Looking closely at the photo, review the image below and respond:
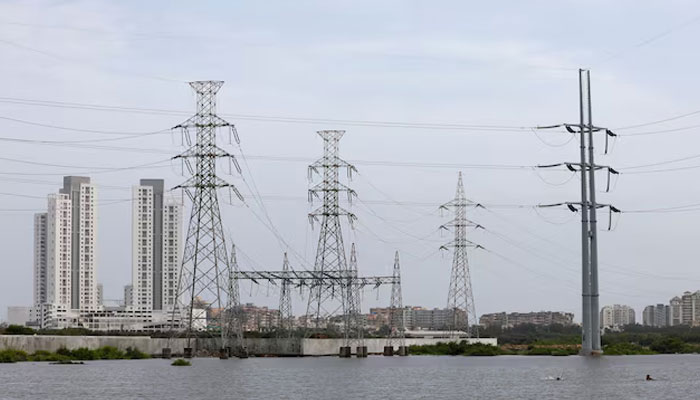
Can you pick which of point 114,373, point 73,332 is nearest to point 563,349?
point 73,332

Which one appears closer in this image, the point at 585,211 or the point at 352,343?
the point at 585,211

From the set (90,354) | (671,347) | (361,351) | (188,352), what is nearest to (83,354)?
(90,354)

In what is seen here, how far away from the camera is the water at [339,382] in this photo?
5241cm

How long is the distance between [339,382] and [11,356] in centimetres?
4173

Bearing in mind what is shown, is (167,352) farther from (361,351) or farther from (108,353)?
(361,351)

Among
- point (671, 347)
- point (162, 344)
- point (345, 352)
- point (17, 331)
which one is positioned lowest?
point (671, 347)

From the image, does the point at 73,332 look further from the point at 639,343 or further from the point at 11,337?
the point at 639,343

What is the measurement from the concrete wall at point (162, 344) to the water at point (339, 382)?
14131mm

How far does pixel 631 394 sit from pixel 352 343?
54366 mm

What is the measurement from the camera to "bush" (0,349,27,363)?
3666 inches

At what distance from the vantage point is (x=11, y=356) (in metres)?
93.4

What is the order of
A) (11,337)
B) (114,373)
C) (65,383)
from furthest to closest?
(11,337), (114,373), (65,383)

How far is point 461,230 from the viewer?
3991 inches

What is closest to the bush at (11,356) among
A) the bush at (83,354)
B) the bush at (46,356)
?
the bush at (46,356)
